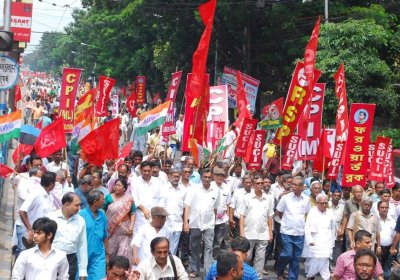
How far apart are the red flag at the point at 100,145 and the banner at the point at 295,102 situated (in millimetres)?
3204

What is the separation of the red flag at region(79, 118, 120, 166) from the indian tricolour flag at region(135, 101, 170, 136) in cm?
201

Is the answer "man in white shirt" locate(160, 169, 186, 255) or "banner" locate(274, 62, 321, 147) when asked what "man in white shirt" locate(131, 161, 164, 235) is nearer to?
"man in white shirt" locate(160, 169, 186, 255)

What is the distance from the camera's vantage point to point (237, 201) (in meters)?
12.6

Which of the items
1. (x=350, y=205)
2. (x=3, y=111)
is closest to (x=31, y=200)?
(x=350, y=205)

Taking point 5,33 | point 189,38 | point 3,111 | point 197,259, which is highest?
point 189,38

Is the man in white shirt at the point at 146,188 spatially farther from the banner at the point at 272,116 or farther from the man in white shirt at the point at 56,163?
the banner at the point at 272,116

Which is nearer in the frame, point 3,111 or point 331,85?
point 3,111

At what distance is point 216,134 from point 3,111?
14.2 feet

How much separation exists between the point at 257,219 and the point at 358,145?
275 centimetres

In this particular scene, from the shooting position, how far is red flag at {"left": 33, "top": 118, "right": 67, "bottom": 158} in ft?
41.0

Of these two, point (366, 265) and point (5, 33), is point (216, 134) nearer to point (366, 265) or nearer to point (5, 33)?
point (5, 33)

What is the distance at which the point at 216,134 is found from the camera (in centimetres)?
1764

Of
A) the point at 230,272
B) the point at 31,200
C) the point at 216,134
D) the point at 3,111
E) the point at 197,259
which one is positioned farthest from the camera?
the point at 216,134

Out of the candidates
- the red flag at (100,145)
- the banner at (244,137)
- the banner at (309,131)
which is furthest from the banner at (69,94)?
the banner at (309,131)
